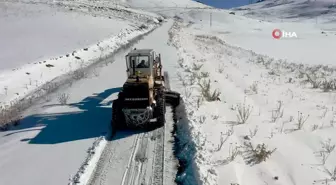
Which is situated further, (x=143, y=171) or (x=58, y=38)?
(x=58, y=38)

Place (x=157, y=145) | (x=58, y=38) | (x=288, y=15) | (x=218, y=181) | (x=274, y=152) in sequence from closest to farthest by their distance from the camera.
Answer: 1. (x=218, y=181)
2. (x=274, y=152)
3. (x=157, y=145)
4. (x=58, y=38)
5. (x=288, y=15)

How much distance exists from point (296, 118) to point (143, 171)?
555 centimetres

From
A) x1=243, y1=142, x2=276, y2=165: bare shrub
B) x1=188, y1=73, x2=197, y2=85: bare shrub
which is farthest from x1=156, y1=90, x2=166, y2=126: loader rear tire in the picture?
x1=188, y1=73, x2=197, y2=85: bare shrub

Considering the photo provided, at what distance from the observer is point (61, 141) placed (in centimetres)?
906

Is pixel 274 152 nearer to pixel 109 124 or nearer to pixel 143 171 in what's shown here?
pixel 143 171

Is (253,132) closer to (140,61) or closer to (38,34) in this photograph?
(140,61)

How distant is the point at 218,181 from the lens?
22.1 feet

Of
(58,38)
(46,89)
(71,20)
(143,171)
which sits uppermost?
(71,20)

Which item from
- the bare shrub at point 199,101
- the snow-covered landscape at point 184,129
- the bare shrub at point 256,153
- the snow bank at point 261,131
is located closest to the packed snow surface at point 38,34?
the snow-covered landscape at point 184,129

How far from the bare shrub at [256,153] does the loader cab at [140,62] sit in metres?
4.04

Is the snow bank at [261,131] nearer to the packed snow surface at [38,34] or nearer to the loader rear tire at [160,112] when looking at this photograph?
the loader rear tire at [160,112]

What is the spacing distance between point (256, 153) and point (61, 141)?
5.18 m

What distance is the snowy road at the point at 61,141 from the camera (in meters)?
7.39

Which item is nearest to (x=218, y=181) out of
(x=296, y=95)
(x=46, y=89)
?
(x=296, y=95)
